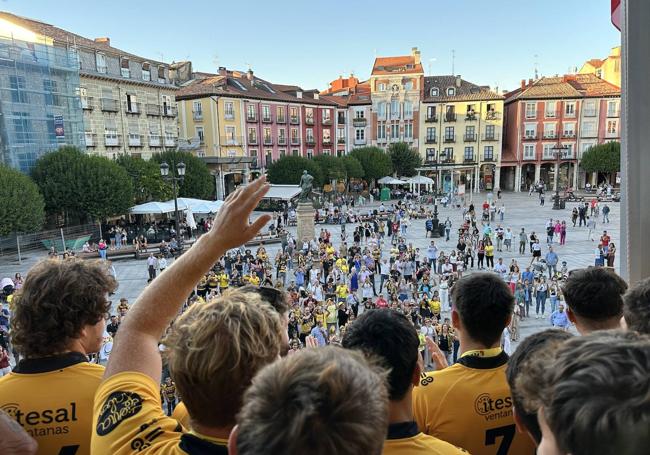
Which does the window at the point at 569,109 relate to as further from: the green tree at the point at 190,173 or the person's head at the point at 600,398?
the person's head at the point at 600,398

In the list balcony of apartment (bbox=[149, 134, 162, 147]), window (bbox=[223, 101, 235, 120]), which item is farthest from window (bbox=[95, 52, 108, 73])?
window (bbox=[223, 101, 235, 120])

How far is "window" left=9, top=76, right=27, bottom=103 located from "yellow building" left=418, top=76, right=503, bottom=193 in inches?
1402

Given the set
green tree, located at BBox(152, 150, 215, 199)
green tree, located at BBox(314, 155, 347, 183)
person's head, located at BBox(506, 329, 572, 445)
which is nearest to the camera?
person's head, located at BBox(506, 329, 572, 445)

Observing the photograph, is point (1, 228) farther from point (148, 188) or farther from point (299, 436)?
point (299, 436)

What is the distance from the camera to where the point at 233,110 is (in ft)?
139

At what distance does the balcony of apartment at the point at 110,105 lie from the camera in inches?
1255

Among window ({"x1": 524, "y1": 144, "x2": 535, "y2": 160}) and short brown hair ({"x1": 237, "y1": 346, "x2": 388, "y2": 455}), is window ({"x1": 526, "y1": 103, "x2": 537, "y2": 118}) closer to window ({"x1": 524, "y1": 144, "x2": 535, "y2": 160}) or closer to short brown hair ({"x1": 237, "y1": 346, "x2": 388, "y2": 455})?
window ({"x1": 524, "y1": 144, "x2": 535, "y2": 160})

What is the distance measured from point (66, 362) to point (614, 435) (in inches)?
73.4

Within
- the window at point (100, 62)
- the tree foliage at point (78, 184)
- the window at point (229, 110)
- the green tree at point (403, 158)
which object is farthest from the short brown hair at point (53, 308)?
the green tree at point (403, 158)

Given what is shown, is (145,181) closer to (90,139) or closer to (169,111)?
(90,139)

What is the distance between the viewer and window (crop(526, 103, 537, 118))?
49.0 meters

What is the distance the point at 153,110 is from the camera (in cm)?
3597

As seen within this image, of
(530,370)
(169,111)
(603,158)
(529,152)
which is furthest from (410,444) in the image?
(529,152)

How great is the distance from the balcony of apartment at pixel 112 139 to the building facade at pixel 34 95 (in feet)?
11.1
